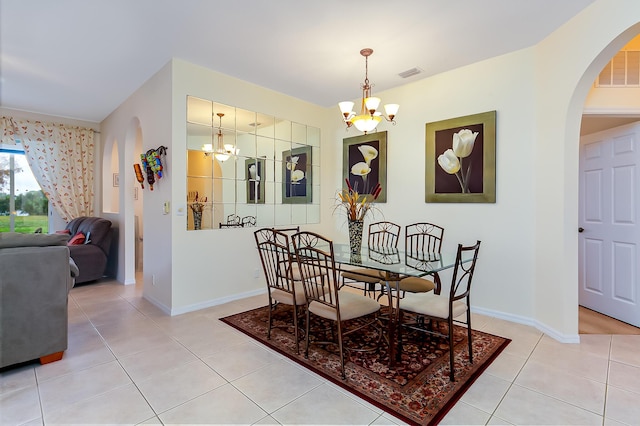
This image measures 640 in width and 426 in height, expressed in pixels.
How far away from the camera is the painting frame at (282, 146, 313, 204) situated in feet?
14.7

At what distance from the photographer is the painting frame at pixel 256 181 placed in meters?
4.03

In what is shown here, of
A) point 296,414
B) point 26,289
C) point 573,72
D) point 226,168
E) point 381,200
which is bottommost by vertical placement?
point 296,414

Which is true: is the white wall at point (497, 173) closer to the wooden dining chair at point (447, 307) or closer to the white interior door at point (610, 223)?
the white interior door at point (610, 223)

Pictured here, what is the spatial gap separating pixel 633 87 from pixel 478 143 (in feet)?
4.66

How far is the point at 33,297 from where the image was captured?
224cm

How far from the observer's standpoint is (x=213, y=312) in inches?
135

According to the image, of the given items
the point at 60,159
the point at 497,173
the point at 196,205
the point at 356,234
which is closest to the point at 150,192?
the point at 196,205

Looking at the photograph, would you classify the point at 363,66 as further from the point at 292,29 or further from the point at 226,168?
the point at 226,168

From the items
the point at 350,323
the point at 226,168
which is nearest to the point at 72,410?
the point at 350,323

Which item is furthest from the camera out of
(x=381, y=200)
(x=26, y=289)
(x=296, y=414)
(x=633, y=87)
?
(x=381, y=200)

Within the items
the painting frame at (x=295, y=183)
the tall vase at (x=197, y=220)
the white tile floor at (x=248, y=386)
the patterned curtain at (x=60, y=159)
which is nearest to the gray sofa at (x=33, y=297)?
the white tile floor at (x=248, y=386)

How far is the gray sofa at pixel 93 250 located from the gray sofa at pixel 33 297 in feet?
8.31

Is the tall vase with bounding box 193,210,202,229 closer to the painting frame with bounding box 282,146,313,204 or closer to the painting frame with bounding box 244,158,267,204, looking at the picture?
the painting frame with bounding box 244,158,267,204

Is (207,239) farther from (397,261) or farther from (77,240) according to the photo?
(77,240)
